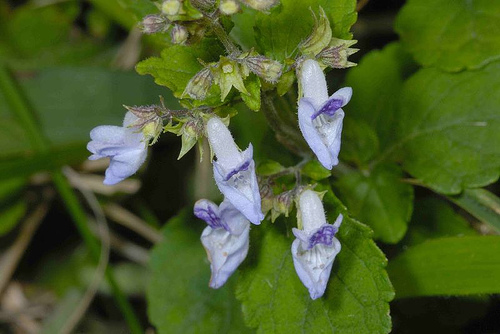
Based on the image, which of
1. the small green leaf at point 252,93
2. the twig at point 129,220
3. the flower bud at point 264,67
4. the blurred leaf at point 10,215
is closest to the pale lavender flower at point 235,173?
the small green leaf at point 252,93

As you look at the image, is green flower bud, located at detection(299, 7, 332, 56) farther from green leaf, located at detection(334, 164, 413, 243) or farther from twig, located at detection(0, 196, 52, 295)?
twig, located at detection(0, 196, 52, 295)

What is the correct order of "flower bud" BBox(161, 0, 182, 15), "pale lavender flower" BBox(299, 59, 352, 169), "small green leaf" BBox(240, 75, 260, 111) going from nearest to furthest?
1. "flower bud" BBox(161, 0, 182, 15)
2. "pale lavender flower" BBox(299, 59, 352, 169)
3. "small green leaf" BBox(240, 75, 260, 111)

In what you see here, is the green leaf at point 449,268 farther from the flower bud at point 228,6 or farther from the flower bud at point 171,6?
the flower bud at point 171,6

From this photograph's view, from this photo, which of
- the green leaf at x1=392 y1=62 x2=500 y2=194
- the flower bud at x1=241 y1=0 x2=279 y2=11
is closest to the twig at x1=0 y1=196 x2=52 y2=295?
the green leaf at x1=392 y1=62 x2=500 y2=194

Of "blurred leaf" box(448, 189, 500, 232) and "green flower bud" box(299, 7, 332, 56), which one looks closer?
"green flower bud" box(299, 7, 332, 56)

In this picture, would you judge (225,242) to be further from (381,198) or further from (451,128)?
(451,128)
